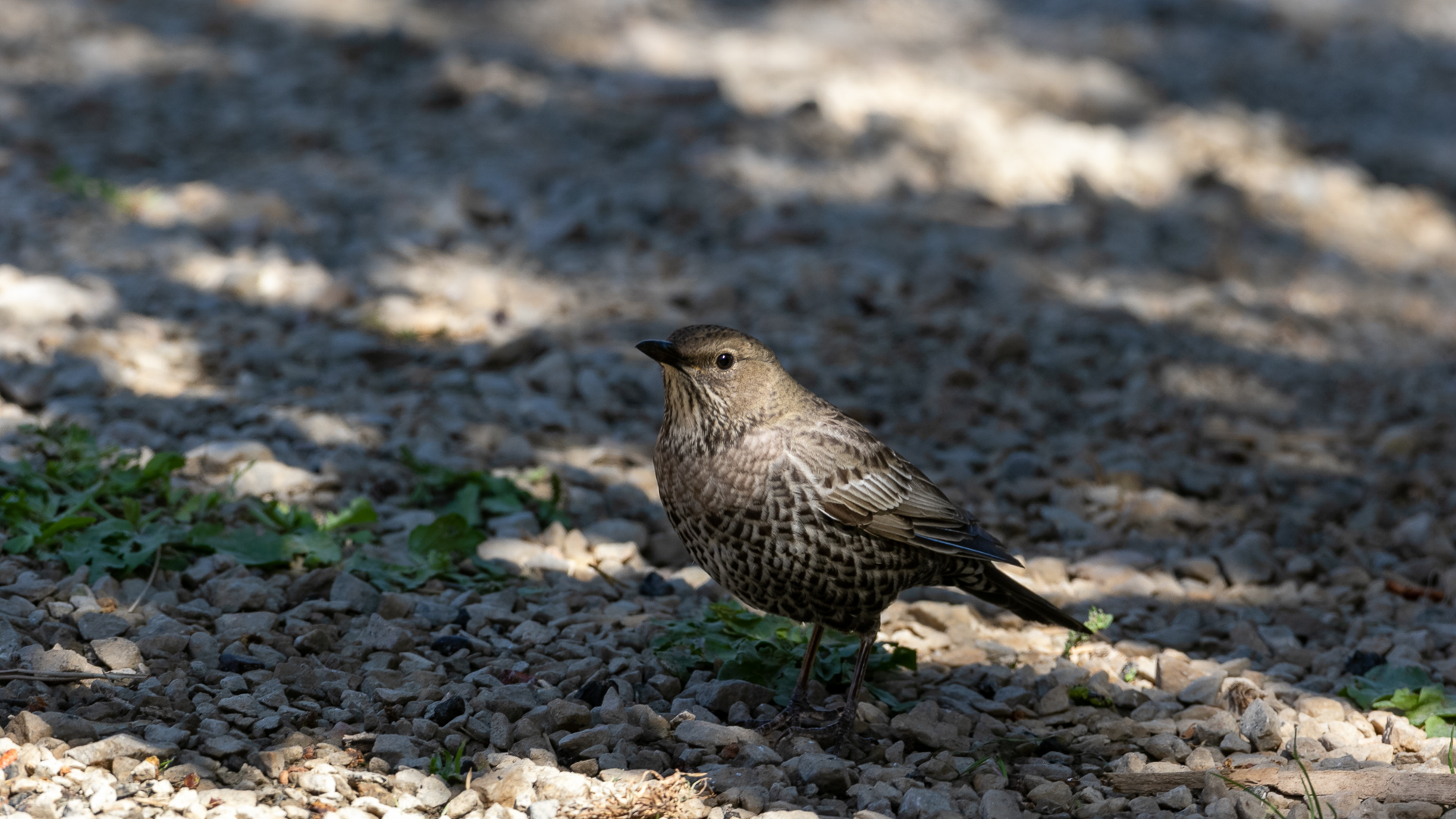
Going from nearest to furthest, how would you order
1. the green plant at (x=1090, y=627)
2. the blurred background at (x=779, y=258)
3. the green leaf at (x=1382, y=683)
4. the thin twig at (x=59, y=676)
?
the thin twig at (x=59, y=676) → the green leaf at (x=1382, y=683) → the green plant at (x=1090, y=627) → the blurred background at (x=779, y=258)

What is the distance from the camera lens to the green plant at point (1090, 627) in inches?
167

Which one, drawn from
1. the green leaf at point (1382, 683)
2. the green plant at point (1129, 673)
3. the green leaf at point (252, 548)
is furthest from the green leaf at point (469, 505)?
the green leaf at point (1382, 683)

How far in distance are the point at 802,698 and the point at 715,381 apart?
95 centimetres

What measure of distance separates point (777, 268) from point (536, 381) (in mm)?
1804

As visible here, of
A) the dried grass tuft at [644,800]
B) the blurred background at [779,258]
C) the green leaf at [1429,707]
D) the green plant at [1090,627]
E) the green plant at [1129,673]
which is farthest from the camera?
the blurred background at [779,258]

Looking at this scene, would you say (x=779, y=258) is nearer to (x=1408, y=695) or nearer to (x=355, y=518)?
(x=355, y=518)

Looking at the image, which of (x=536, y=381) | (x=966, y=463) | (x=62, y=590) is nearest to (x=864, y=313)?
(x=966, y=463)

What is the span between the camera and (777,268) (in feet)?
23.7

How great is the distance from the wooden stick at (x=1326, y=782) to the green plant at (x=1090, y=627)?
81 centimetres

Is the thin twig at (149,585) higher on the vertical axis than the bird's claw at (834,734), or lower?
higher

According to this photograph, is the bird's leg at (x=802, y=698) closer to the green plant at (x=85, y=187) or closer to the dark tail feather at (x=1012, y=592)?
the dark tail feather at (x=1012, y=592)

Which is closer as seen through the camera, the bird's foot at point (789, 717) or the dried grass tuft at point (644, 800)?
the dried grass tuft at point (644, 800)

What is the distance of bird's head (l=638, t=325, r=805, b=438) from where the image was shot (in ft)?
12.1

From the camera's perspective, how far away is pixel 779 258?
7.33 m
